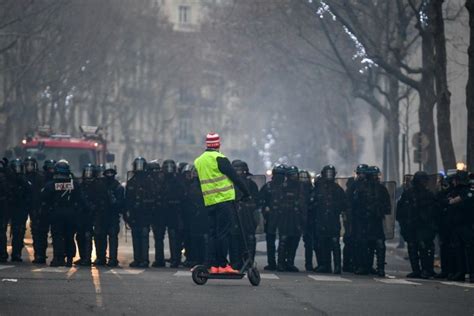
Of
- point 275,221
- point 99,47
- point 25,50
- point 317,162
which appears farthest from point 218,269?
point 317,162

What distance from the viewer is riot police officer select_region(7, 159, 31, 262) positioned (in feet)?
77.0

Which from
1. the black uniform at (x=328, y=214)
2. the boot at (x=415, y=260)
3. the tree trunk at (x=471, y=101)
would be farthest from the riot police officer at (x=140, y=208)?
the tree trunk at (x=471, y=101)

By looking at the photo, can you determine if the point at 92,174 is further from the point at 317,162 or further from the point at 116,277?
the point at 317,162

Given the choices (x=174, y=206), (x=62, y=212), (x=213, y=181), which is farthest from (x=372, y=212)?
(x=213, y=181)

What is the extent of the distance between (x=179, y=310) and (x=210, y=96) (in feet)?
343

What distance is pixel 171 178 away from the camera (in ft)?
78.1

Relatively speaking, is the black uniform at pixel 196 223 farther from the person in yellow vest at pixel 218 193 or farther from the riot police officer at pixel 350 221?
the person in yellow vest at pixel 218 193

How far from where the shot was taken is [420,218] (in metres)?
22.1

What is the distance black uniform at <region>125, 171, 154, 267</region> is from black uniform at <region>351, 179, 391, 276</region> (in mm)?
3483

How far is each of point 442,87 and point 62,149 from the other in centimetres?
1229

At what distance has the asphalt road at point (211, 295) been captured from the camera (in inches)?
562

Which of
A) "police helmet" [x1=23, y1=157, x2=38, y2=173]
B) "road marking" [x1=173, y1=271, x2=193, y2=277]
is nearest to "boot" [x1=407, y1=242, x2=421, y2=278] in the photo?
"road marking" [x1=173, y1=271, x2=193, y2=277]

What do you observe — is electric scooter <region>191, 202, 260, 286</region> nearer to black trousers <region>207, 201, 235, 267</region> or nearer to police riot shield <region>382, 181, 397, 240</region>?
black trousers <region>207, 201, 235, 267</region>

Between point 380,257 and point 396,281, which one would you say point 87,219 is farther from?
point 396,281
